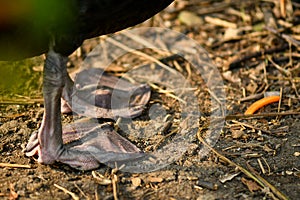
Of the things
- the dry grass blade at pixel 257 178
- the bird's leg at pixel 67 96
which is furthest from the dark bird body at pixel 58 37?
the dry grass blade at pixel 257 178

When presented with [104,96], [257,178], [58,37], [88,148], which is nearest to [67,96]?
[104,96]

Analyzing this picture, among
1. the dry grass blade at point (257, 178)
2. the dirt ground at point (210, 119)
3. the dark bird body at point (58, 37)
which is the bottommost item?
the dry grass blade at point (257, 178)

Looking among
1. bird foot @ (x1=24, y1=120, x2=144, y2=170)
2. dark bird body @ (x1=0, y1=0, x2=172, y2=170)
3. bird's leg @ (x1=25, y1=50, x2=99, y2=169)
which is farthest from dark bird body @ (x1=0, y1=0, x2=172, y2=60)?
bird foot @ (x1=24, y1=120, x2=144, y2=170)

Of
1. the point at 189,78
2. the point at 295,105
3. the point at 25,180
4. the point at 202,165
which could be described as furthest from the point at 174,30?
the point at 25,180

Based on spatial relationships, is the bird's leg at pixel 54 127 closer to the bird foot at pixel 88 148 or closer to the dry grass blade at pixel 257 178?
the bird foot at pixel 88 148

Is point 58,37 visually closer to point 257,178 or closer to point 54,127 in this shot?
point 54,127

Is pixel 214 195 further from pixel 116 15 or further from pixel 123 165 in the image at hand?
pixel 116 15
